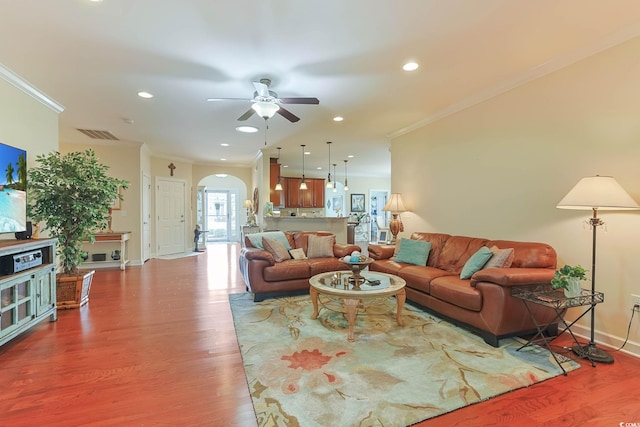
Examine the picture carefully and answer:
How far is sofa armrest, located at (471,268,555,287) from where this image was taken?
2.57 m

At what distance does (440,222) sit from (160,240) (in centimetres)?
690

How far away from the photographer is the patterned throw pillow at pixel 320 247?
4.72m

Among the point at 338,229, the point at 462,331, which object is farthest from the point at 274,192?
the point at 462,331

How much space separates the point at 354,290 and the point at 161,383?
173 centimetres

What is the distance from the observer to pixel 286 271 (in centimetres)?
406

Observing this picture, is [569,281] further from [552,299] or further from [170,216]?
[170,216]

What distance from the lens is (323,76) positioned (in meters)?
3.21

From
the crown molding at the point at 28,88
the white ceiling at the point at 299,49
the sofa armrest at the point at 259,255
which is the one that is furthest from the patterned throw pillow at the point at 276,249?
the crown molding at the point at 28,88

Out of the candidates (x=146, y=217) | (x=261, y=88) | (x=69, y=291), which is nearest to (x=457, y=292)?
(x=261, y=88)

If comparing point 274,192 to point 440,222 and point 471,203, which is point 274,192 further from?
point 471,203

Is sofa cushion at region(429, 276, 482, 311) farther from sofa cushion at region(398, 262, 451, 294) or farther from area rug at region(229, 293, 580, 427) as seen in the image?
area rug at region(229, 293, 580, 427)

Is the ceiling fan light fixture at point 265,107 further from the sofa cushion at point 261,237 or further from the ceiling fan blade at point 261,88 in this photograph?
the sofa cushion at point 261,237

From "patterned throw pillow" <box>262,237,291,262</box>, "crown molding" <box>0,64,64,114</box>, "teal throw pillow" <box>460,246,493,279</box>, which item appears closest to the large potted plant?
"crown molding" <box>0,64,64,114</box>

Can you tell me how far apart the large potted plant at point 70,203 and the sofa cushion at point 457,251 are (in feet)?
14.7
